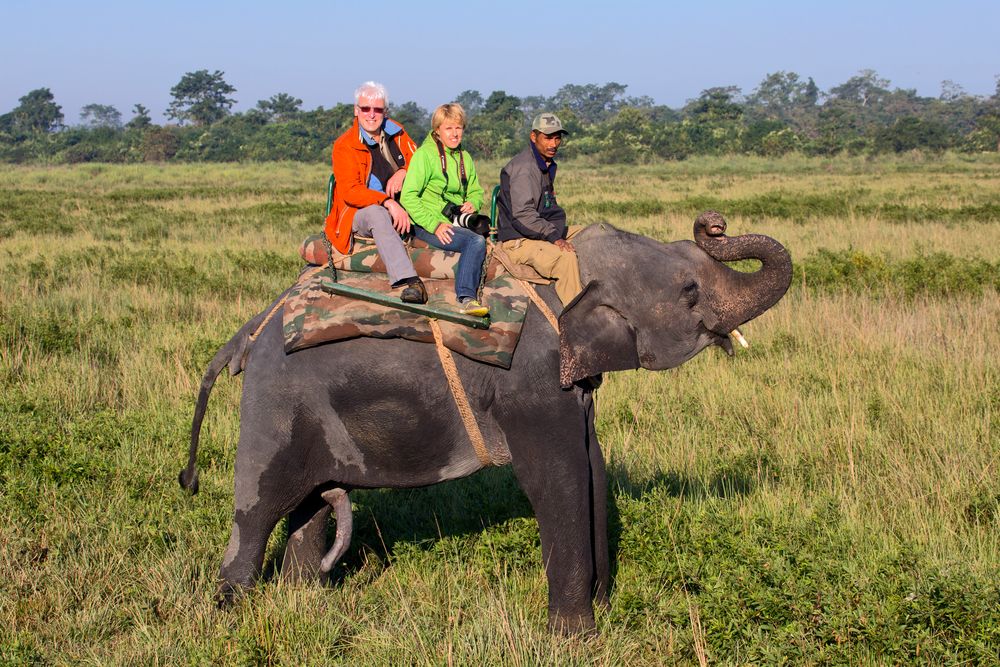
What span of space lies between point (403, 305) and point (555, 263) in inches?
25.7

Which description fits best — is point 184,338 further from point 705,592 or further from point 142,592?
point 705,592

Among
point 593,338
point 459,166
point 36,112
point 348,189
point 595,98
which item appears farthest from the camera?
point 595,98

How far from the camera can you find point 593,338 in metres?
4.06

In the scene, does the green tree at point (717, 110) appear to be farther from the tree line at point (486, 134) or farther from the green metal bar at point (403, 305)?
the green metal bar at point (403, 305)

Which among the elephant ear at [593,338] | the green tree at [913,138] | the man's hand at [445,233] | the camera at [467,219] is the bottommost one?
the elephant ear at [593,338]

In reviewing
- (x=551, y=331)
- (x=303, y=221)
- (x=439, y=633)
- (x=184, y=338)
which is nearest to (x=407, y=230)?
(x=551, y=331)

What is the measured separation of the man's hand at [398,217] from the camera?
15.0 feet

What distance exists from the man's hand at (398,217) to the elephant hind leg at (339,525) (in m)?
1.20

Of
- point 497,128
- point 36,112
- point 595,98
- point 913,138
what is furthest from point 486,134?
point 595,98

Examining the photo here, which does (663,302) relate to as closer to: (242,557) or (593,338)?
(593,338)

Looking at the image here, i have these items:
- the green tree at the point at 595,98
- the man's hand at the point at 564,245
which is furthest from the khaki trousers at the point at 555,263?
the green tree at the point at 595,98

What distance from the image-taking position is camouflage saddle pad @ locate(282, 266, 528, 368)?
4082 mm

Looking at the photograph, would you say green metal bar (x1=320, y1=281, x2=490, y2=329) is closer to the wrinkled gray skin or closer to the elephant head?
the wrinkled gray skin

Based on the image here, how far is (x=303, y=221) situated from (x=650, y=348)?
1826 cm
